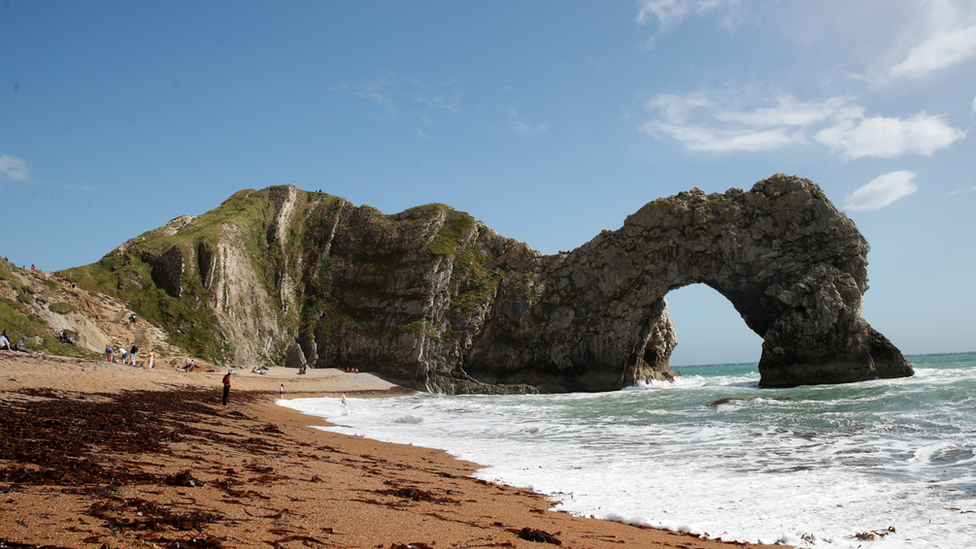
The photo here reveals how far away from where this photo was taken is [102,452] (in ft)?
20.2

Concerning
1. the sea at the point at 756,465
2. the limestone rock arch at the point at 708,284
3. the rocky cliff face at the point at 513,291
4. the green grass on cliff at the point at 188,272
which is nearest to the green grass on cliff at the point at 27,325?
the green grass on cliff at the point at 188,272

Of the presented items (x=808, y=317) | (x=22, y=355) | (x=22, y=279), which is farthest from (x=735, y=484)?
(x=22, y=279)

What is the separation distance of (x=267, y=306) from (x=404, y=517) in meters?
45.0

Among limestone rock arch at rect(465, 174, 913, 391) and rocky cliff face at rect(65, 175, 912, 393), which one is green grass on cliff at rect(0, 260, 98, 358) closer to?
rocky cliff face at rect(65, 175, 912, 393)

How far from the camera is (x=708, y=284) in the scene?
4022 cm

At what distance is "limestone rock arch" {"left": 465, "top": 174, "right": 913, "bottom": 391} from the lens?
35.1m

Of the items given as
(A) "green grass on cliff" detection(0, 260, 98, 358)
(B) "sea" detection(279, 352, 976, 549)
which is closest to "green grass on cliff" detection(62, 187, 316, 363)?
(A) "green grass on cliff" detection(0, 260, 98, 358)

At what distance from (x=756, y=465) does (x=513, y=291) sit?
3534cm

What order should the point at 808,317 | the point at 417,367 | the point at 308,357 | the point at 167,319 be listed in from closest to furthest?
the point at 808,317
the point at 167,319
the point at 417,367
the point at 308,357

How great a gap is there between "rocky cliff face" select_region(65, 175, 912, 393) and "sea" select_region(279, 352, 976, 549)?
738 inches

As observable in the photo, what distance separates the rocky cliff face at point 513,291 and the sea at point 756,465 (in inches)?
738

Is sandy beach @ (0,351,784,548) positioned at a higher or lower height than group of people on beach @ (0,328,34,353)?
lower

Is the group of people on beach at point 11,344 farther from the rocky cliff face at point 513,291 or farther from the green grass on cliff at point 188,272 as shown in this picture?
the rocky cliff face at point 513,291

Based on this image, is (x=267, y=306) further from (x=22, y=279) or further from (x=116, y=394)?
(x=116, y=394)
